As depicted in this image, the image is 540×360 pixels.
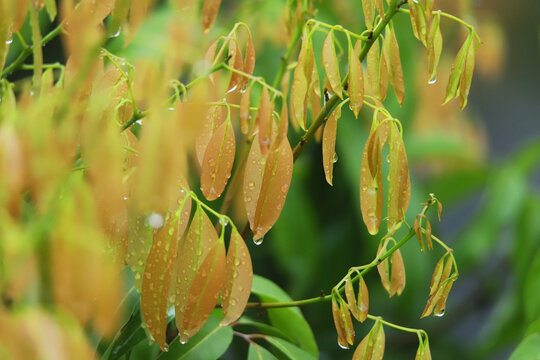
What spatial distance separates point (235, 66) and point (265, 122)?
108mm

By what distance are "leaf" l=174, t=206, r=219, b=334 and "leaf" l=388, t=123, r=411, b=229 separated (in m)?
0.10

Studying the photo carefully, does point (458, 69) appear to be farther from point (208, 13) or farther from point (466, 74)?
point (208, 13)

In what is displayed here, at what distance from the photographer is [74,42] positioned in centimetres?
28

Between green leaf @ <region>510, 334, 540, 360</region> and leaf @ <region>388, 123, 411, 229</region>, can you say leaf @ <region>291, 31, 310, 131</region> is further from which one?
green leaf @ <region>510, 334, 540, 360</region>

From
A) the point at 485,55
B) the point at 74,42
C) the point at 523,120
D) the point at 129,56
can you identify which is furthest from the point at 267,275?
the point at 523,120

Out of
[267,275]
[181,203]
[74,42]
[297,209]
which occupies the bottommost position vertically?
[267,275]

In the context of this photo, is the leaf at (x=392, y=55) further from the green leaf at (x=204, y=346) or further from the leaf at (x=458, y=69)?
the green leaf at (x=204, y=346)

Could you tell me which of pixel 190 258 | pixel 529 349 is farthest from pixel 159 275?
pixel 529 349

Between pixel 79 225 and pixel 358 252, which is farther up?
pixel 79 225

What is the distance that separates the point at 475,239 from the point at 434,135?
26 cm

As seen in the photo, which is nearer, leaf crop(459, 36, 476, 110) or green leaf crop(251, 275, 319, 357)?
leaf crop(459, 36, 476, 110)

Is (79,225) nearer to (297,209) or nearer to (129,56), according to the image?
(129,56)

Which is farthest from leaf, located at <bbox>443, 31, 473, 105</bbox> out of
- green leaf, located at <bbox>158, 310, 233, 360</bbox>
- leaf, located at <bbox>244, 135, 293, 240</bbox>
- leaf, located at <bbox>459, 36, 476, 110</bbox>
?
green leaf, located at <bbox>158, 310, 233, 360</bbox>

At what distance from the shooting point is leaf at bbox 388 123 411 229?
1.28 feet
